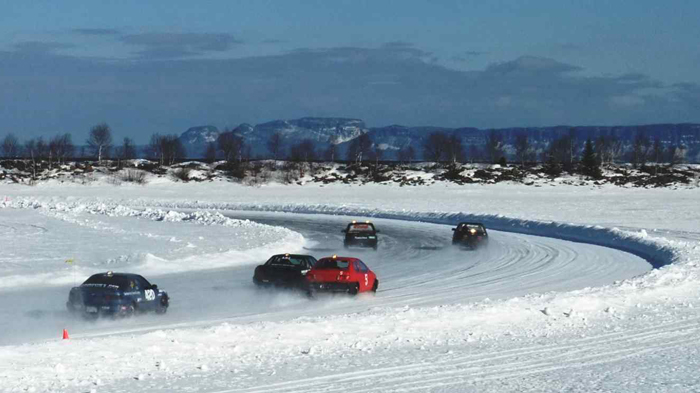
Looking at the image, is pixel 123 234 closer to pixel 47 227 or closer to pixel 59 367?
pixel 47 227

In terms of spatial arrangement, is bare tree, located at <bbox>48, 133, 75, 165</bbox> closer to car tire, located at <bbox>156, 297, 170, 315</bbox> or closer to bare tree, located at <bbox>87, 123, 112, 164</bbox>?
bare tree, located at <bbox>87, 123, 112, 164</bbox>

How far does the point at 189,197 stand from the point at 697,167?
96.2 metres

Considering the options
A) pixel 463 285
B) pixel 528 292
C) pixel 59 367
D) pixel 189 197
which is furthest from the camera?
pixel 189 197

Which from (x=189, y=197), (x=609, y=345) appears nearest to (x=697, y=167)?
(x=189, y=197)

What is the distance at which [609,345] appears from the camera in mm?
16562

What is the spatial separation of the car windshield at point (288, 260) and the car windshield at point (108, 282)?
6.10 metres

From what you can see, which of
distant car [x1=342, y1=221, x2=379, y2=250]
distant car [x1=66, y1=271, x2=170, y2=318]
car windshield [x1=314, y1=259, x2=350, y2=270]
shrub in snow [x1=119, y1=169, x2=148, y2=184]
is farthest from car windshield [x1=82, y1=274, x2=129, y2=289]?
shrub in snow [x1=119, y1=169, x2=148, y2=184]

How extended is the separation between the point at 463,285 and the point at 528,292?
2.63m

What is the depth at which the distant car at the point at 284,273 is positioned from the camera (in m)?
25.6

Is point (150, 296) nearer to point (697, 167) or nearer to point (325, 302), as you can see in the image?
point (325, 302)

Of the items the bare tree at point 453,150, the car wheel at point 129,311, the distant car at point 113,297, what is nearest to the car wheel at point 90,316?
the distant car at point 113,297

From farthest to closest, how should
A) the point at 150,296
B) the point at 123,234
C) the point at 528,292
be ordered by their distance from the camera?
the point at 123,234 → the point at 528,292 → the point at 150,296

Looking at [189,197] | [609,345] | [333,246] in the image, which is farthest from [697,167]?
[609,345]

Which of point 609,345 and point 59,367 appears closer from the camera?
point 59,367
